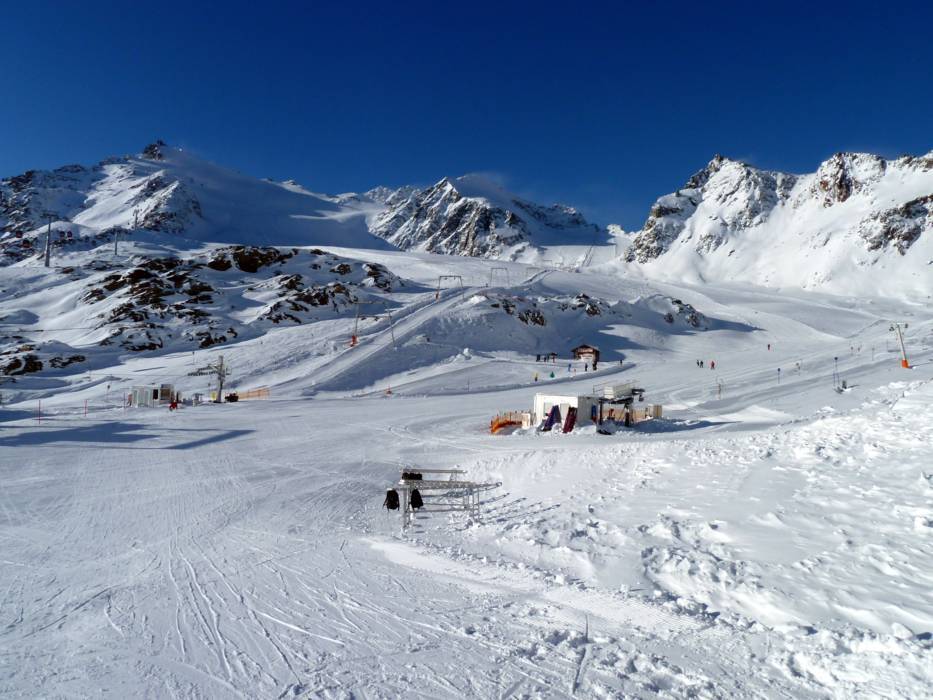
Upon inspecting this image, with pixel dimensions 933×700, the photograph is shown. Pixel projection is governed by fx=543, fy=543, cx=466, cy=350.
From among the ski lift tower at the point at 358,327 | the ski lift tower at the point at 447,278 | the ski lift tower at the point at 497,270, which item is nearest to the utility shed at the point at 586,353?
the ski lift tower at the point at 447,278

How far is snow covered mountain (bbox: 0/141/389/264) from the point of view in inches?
5576

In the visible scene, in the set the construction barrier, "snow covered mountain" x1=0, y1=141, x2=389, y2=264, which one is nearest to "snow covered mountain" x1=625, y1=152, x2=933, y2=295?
"snow covered mountain" x1=0, y1=141, x2=389, y2=264

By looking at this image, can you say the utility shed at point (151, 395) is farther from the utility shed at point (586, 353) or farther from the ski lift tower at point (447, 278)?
the utility shed at point (586, 353)

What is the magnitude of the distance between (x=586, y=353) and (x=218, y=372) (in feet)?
114

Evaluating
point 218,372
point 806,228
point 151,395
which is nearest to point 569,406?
point 218,372

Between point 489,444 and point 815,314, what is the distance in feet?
240

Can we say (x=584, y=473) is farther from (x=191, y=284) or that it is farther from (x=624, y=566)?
(x=191, y=284)

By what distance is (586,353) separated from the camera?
55.8 metres

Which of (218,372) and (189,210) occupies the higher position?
(189,210)

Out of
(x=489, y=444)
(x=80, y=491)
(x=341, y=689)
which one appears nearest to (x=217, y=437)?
(x=80, y=491)

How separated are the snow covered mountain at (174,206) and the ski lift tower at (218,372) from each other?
314 ft

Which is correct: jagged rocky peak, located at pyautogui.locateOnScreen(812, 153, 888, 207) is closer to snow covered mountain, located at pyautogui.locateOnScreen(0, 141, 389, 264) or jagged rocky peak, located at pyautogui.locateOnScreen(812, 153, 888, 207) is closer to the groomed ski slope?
snow covered mountain, located at pyautogui.locateOnScreen(0, 141, 389, 264)

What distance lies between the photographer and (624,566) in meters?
9.02

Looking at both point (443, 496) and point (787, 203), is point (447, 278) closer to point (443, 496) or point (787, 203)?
point (443, 496)
